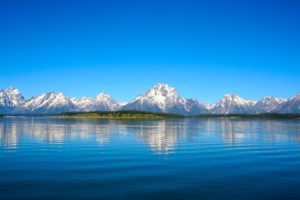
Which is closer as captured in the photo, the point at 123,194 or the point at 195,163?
the point at 123,194

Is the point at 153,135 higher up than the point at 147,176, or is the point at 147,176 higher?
the point at 153,135

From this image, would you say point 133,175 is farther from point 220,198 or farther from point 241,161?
point 241,161

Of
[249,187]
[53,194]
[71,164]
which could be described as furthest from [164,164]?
[53,194]

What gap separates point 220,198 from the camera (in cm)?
2341

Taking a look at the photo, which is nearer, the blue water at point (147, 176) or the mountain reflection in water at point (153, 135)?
the blue water at point (147, 176)

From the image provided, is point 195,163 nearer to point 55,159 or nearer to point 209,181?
point 209,181

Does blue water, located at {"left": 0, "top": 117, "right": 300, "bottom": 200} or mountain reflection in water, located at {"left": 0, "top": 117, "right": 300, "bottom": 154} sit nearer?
blue water, located at {"left": 0, "top": 117, "right": 300, "bottom": 200}

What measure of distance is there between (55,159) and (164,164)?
12499 mm

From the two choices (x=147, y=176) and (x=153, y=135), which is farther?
(x=153, y=135)

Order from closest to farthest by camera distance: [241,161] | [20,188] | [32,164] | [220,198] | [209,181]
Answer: [220,198], [20,188], [209,181], [32,164], [241,161]

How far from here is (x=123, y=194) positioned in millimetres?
24188

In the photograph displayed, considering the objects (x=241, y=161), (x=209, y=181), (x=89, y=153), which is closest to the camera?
(x=209, y=181)

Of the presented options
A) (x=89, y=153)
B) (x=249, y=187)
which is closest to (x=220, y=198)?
(x=249, y=187)

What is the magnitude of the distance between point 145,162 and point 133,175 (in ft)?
25.8
